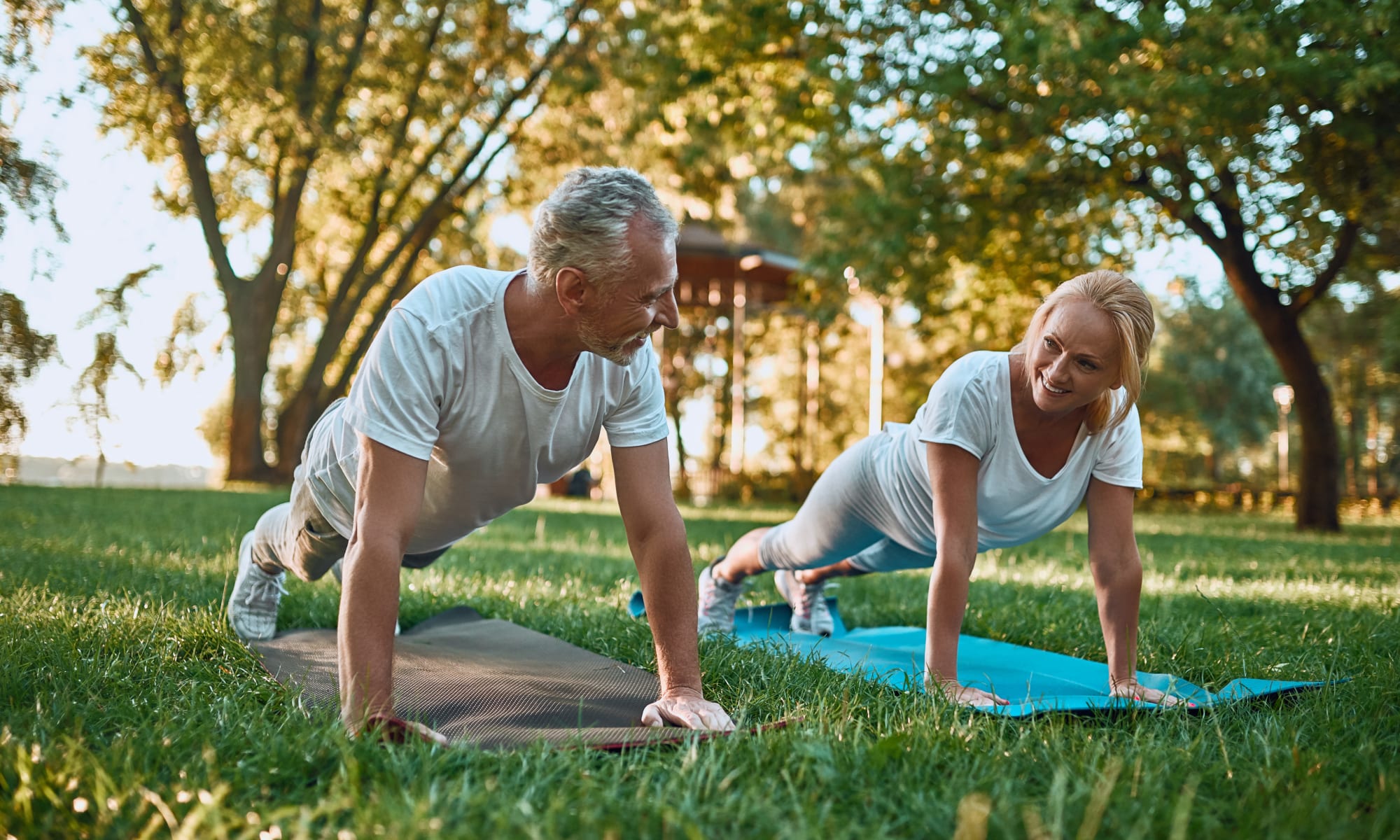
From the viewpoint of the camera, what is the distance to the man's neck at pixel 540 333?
256 cm

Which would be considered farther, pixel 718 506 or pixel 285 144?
pixel 718 506

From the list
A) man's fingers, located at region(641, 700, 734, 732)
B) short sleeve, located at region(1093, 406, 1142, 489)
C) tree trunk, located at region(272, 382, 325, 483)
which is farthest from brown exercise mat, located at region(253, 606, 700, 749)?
tree trunk, located at region(272, 382, 325, 483)

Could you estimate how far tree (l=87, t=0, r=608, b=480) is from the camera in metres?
14.6

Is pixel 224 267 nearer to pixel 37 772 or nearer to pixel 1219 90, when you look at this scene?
pixel 1219 90

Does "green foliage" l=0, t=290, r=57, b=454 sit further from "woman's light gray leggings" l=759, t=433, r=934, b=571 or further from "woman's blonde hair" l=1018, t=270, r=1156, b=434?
"woman's blonde hair" l=1018, t=270, r=1156, b=434

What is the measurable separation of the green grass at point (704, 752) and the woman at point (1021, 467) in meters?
0.39

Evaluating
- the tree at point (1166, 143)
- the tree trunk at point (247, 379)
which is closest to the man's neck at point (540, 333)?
the tree at point (1166, 143)

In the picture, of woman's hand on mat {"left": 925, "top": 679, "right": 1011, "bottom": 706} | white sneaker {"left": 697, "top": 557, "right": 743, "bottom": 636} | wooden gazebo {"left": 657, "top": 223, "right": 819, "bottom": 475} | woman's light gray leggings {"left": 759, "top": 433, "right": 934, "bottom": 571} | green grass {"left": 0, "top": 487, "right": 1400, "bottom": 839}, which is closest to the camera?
green grass {"left": 0, "top": 487, "right": 1400, "bottom": 839}

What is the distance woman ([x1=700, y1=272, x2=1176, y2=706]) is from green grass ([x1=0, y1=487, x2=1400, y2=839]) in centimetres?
39

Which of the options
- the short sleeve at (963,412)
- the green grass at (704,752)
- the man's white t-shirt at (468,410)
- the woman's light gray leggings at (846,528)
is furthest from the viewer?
the woman's light gray leggings at (846,528)

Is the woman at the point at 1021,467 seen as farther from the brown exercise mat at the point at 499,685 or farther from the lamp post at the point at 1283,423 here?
the lamp post at the point at 1283,423

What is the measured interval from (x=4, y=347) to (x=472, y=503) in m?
11.7

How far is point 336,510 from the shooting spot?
3053 mm

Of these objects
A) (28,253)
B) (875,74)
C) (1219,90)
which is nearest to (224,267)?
(28,253)
